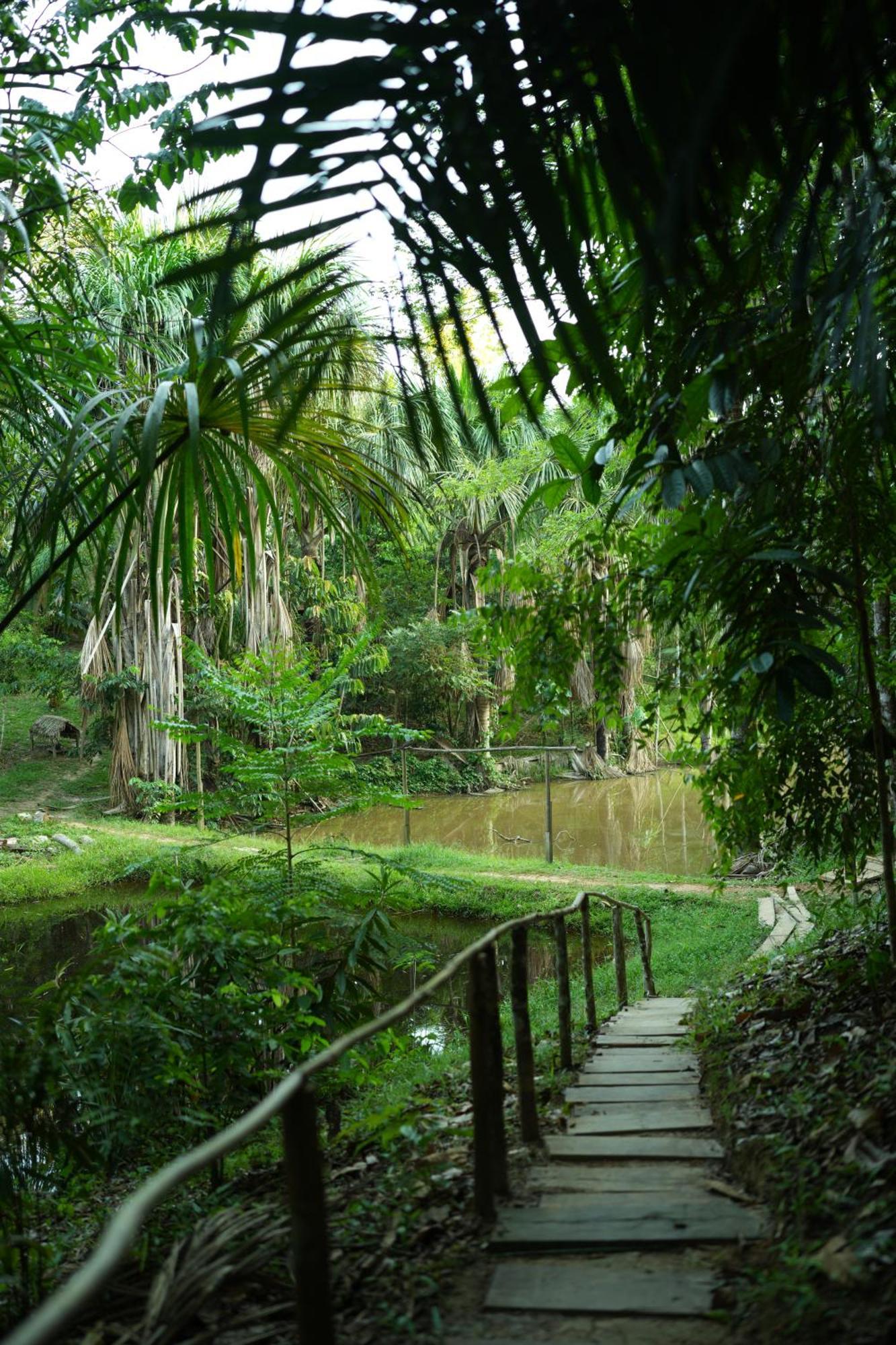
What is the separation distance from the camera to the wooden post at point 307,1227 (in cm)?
164

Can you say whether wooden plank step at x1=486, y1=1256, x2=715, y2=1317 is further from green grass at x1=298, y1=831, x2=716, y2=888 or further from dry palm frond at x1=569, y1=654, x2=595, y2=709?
dry palm frond at x1=569, y1=654, x2=595, y2=709

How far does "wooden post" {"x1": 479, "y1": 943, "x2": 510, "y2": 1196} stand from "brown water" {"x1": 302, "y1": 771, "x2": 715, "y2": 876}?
37.6ft

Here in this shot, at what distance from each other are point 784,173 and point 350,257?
1.41 feet

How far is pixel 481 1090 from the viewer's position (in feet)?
8.07

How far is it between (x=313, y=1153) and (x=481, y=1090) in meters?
0.82

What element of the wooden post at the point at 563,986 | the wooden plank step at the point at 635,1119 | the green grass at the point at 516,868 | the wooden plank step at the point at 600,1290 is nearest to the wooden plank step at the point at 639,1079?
the wooden post at the point at 563,986

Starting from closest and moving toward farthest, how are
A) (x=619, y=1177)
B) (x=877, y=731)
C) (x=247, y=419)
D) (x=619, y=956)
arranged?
(x=247, y=419), (x=619, y=1177), (x=877, y=731), (x=619, y=956)

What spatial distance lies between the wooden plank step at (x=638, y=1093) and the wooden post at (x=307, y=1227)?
2.20m

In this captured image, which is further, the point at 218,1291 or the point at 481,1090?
the point at 481,1090

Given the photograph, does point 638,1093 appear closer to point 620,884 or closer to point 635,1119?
point 635,1119

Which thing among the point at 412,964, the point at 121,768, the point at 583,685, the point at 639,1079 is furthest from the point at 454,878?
the point at 583,685

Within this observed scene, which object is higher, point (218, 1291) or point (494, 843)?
point (218, 1291)

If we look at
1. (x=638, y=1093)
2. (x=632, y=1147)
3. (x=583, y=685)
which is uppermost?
(x=583, y=685)

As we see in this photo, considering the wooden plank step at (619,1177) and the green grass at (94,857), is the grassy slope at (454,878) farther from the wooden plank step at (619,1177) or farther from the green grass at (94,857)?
the wooden plank step at (619,1177)
